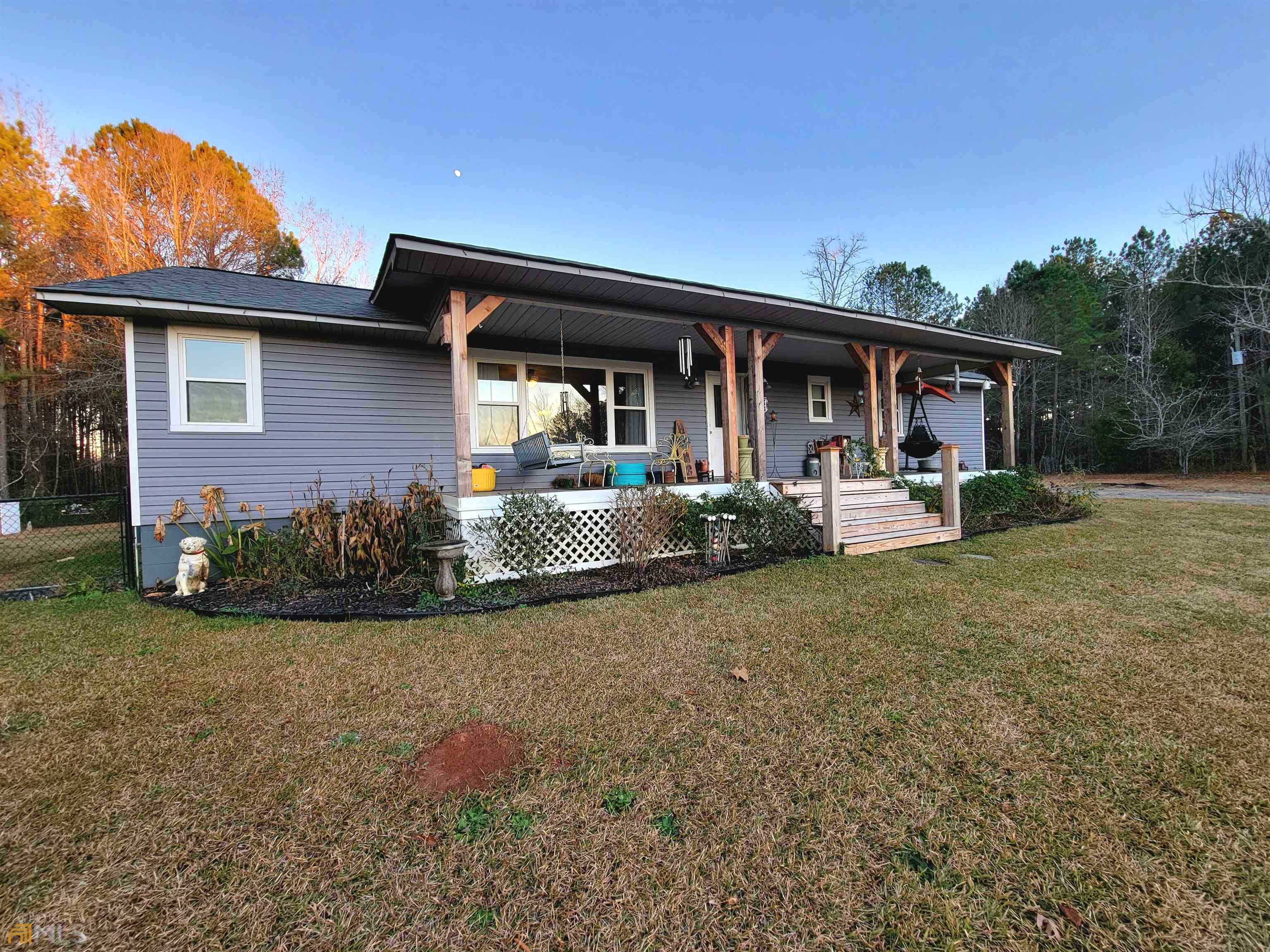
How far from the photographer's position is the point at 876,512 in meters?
7.20

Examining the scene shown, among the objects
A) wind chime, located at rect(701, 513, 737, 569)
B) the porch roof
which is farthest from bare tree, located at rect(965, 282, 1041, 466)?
wind chime, located at rect(701, 513, 737, 569)

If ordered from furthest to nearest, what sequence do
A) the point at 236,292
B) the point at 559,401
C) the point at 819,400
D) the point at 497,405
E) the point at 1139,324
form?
the point at 1139,324, the point at 819,400, the point at 559,401, the point at 497,405, the point at 236,292

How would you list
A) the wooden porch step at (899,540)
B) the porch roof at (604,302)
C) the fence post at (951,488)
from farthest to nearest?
the fence post at (951,488) < the wooden porch step at (899,540) < the porch roof at (604,302)

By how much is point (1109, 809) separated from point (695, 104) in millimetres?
14610

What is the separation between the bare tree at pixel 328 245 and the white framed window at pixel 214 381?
11.8 m

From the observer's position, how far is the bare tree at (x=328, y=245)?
15969 mm

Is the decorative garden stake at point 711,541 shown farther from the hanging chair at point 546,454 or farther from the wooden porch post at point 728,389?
the hanging chair at point 546,454

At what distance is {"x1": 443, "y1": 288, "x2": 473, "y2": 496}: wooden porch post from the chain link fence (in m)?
3.69

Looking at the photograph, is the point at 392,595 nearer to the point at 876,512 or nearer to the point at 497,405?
the point at 497,405

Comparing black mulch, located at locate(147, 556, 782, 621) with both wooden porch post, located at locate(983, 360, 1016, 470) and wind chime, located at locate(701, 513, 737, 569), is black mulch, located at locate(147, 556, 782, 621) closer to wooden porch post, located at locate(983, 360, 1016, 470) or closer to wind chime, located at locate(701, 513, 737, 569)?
wind chime, located at locate(701, 513, 737, 569)

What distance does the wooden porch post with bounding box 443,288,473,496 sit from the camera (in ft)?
17.2

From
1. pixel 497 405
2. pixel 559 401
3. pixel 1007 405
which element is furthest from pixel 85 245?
pixel 1007 405

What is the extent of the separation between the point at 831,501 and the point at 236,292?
794cm

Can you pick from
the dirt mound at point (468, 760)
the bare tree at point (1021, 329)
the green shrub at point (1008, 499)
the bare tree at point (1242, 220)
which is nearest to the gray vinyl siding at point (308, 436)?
the dirt mound at point (468, 760)
